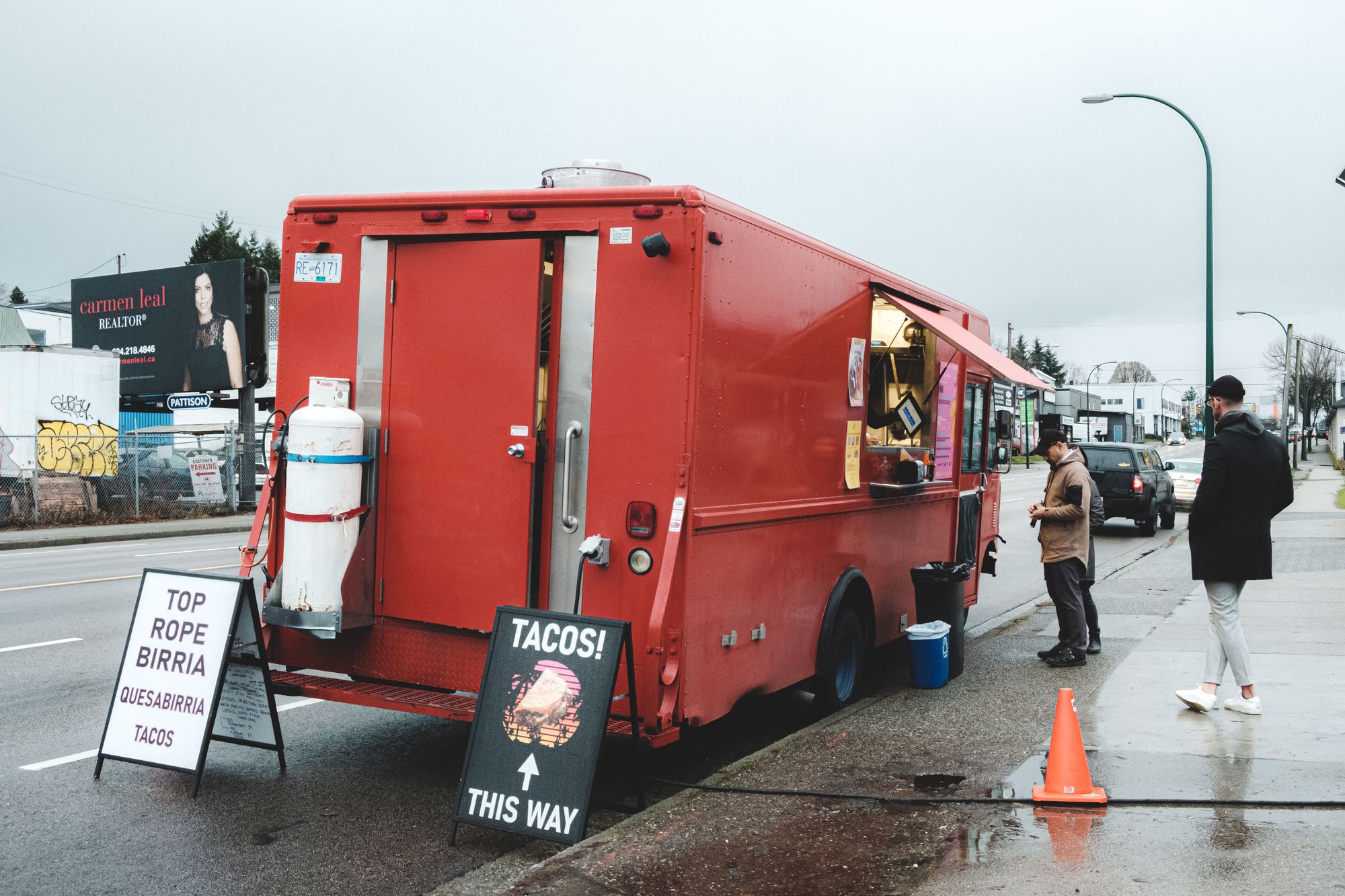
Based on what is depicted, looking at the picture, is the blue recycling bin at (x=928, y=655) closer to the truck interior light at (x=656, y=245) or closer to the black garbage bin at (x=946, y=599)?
the black garbage bin at (x=946, y=599)

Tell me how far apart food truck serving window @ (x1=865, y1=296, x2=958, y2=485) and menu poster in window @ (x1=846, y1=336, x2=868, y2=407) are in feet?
0.79

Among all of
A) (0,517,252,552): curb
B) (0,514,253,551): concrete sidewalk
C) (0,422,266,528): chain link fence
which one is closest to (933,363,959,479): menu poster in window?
(0,517,252,552): curb

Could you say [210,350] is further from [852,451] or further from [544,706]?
[544,706]

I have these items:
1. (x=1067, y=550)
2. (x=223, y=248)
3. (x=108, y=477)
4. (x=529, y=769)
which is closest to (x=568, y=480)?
(x=529, y=769)

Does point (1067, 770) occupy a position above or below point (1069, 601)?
below

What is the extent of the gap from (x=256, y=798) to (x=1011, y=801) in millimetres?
3638

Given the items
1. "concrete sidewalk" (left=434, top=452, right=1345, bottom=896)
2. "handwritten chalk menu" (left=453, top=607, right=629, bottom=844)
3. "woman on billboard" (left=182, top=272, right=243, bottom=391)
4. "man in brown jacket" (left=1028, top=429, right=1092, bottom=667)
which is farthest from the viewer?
"woman on billboard" (left=182, top=272, right=243, bottom=391)

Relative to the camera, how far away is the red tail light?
17.4 feet

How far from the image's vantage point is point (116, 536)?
2142cm

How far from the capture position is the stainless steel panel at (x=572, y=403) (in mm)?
5461

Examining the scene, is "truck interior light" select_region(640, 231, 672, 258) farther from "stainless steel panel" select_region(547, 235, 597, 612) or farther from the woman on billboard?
the woman on billboard

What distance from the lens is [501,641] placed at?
5020mm

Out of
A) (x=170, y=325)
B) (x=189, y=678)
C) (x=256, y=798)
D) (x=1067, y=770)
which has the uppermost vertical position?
(x=170, y=325)

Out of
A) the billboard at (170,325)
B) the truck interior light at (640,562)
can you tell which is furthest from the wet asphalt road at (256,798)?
the billboard at (170,325)
